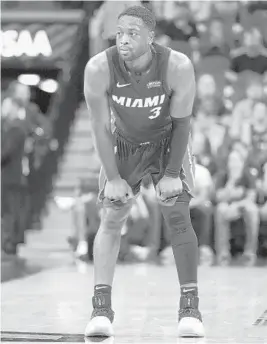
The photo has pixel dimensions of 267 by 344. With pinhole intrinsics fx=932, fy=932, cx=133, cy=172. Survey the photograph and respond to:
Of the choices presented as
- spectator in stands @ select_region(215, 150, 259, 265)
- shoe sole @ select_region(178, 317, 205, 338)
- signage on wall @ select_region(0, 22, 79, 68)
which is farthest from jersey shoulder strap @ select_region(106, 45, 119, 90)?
signage on wall @ select_region(0, 22, 79, 68)

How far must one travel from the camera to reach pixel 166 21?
41.5 feet

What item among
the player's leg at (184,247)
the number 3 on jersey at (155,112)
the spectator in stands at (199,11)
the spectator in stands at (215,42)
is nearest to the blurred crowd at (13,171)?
the spectator in stands at (215,42)

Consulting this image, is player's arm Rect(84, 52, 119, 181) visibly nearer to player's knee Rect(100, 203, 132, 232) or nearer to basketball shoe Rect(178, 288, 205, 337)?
player's knee Rect(100, 203, 132, 232)

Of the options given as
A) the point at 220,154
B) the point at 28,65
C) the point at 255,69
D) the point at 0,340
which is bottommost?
the point at 0,340

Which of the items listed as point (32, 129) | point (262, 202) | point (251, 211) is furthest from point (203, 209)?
point (32, 129)

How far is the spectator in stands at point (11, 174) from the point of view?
30.5 ft

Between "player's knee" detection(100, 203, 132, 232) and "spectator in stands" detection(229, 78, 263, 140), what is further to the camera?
"spectator in stands" detection(229, 78, 263, 140)

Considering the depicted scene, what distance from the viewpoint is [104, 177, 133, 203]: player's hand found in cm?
488

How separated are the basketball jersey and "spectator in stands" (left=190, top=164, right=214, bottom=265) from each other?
16.4 feet

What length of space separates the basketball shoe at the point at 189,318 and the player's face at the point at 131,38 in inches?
50.9

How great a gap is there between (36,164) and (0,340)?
281 inches

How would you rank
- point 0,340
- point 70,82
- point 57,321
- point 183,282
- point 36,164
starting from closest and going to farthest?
point 0,340
point 183,282
point 57,321
point 36,164
point 70,82

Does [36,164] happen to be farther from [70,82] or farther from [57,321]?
[57,321]

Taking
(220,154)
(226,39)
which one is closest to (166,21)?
(226,39)
